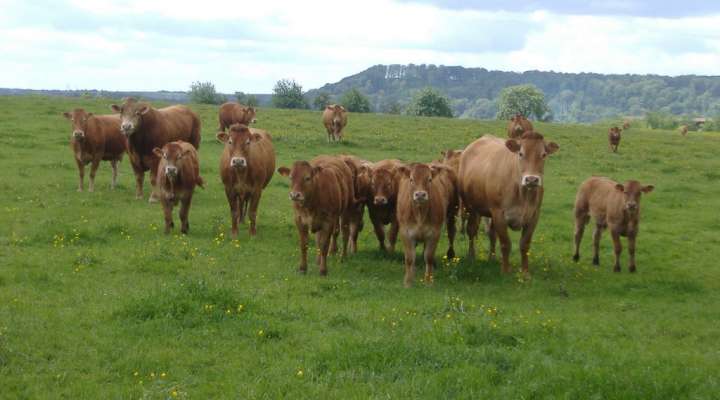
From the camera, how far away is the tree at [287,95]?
249 ft

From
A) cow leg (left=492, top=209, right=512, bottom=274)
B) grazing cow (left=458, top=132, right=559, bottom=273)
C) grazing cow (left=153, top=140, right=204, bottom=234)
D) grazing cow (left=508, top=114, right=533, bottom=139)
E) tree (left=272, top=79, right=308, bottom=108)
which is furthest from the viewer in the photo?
tree (left=272, top=79, right=308, bottom=108)

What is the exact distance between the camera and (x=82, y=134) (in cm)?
1923

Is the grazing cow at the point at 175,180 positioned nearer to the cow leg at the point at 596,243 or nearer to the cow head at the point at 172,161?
the cow head at the point at 172,161

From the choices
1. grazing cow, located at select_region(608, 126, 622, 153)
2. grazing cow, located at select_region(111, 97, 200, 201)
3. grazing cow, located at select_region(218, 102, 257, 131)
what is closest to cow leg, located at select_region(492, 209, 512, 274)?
grazing cow, located at select_region(111, 97, 200, 201)

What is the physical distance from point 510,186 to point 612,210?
8.91 ft

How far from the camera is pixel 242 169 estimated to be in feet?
46.9

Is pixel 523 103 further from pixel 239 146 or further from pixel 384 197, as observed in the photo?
pixel 384 197

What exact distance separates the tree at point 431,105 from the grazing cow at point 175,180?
63.1 meters

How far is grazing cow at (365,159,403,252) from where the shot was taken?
12.3m

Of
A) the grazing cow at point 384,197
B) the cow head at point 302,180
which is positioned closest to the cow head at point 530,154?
the grazing cow at point 384,197

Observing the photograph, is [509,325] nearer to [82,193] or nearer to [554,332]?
[554,332]

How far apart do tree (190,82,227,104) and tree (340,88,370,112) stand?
12.7 metres

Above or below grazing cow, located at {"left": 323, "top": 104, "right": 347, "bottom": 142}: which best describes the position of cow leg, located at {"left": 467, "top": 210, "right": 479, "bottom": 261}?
below

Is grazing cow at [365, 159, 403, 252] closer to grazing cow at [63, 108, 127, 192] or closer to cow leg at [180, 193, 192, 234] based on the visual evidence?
cow leg at [180, 193, 192, 234]
